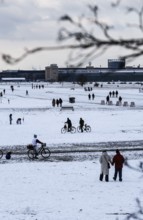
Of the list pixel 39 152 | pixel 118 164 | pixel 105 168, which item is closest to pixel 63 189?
pixel 105 168

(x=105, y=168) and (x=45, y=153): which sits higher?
(x=45, y=153)

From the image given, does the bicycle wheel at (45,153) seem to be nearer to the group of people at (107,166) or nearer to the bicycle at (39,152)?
the bicycle at (39,152)

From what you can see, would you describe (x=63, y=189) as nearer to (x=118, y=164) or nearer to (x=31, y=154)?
(x=118, y=164)

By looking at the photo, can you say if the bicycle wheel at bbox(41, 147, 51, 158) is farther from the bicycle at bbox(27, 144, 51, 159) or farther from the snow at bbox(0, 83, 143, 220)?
the snow at bbox(0, 83, 143, 220)

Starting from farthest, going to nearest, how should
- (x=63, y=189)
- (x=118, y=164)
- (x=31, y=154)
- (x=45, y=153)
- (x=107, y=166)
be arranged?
(x=45, y=153) → (x=31, y=154) → (x=118, y=164) → (x=107, y=166) → (x=63, y=189)

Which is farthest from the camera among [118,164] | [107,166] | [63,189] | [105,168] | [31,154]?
[31,154]

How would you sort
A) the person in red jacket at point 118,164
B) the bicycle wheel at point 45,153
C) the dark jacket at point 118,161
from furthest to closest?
the bicycle wheel at point 45,153 < the dark jacket at point 118,161 < the person in red jacket at point 118,164

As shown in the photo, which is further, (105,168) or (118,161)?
(118,161)

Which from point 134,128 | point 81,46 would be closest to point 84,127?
point 134,128

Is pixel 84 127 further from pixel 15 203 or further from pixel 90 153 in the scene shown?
pixel 15 203

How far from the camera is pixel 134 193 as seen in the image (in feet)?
45.6

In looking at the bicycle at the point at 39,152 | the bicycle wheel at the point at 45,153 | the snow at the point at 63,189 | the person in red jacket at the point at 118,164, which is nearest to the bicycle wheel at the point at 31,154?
the bicycle at the point at 39,152

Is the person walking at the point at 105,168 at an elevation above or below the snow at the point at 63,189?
above

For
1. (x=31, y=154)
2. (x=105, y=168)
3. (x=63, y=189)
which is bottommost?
(x=63, y=189)
